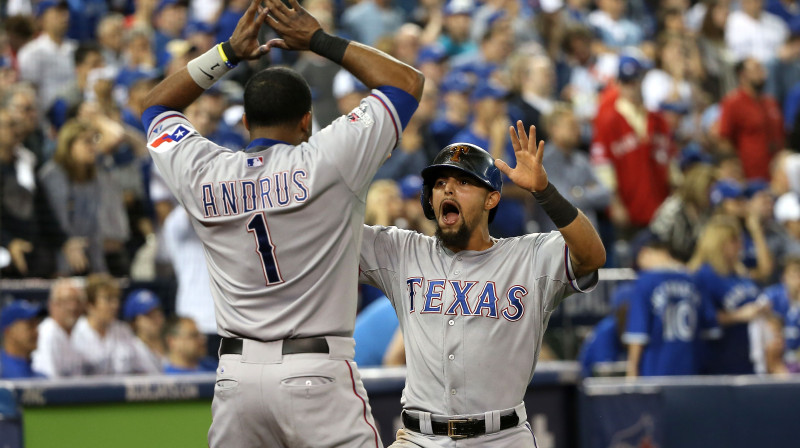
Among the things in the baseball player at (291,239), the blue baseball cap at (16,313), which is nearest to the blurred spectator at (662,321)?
the blue baseball cap at (16,313)

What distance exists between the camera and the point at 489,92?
33.8ft

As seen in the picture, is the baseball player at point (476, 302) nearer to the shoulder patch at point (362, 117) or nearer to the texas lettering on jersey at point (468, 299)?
the texas lettering on jersey at point (468, 299)

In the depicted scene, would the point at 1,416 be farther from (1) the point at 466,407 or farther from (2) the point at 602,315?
(2) the point at 602,315

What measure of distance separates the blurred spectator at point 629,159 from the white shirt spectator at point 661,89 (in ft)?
4.16

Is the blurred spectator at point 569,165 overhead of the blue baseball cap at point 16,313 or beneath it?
overhead

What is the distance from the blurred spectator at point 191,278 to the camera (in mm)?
8391

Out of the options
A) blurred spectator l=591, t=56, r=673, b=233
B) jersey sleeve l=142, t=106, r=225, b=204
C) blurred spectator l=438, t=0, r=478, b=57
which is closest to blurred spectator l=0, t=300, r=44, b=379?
jersey sleeve l=142, t=106, r=225, b=204

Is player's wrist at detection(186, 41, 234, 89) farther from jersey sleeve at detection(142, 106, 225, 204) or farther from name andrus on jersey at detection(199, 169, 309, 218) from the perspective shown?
name andrus on jersey at detection(199, 169, 309, 218)

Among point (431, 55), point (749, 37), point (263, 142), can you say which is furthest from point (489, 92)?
point (263, 142)

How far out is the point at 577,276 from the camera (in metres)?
4.38

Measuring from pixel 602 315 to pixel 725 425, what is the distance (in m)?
2.26

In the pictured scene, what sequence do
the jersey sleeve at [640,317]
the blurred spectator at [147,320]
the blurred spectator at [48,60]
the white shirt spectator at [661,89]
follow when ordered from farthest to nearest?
1. the white shirt spectator at [661,89]
2. the blurred spectator at [48,60]
3. the jersey sleeve at [640,317]
4. the blurred spectator at [147,320]

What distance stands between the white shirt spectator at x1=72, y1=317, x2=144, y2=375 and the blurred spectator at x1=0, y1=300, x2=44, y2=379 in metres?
0.33

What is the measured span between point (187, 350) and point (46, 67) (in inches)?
127
